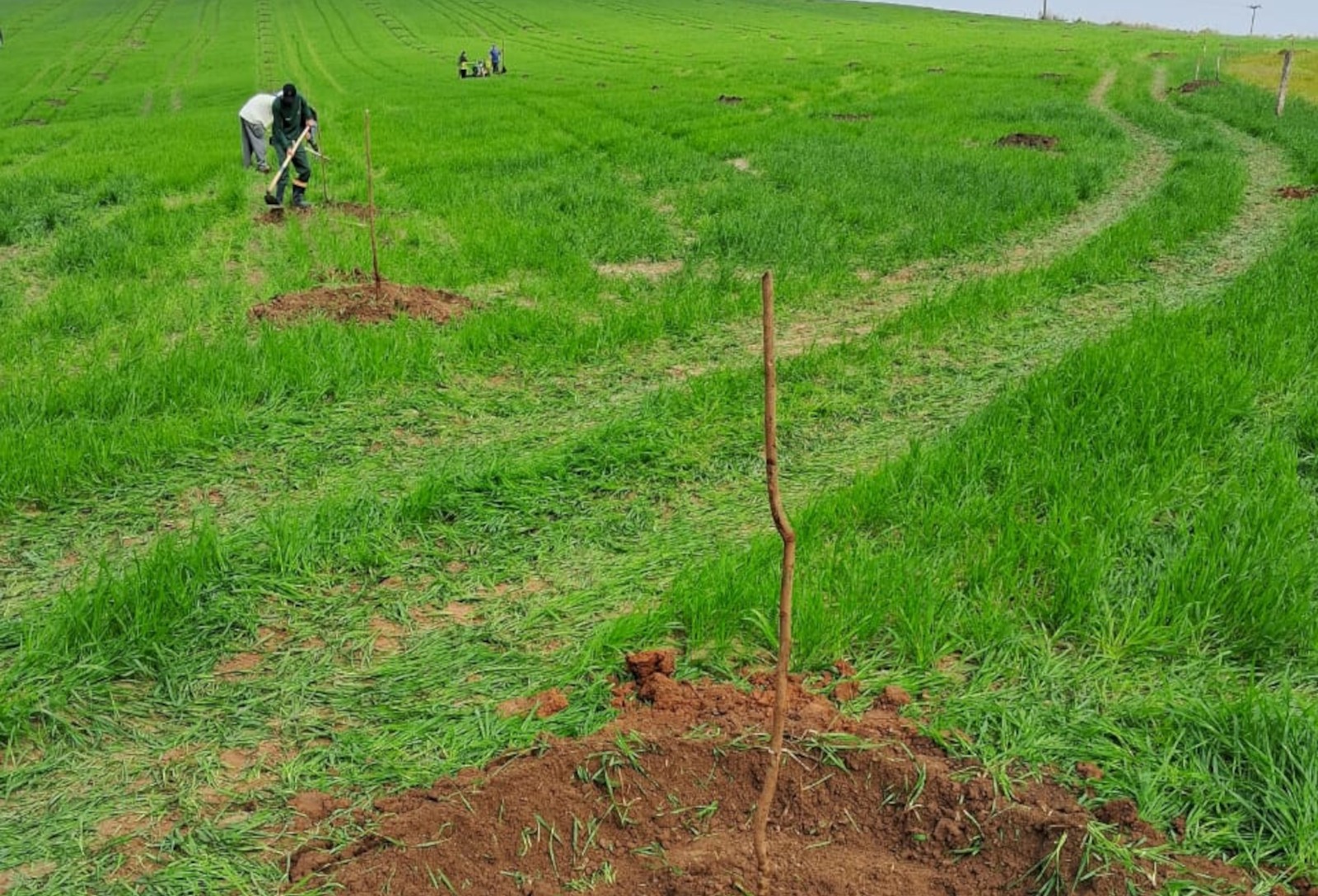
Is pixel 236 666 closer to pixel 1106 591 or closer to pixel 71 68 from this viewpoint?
pixel 1106 591

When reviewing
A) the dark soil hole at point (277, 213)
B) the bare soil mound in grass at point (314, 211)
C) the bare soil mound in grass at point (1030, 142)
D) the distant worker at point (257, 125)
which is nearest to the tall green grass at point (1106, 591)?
the bare soil mound in grass at point (314, 211)

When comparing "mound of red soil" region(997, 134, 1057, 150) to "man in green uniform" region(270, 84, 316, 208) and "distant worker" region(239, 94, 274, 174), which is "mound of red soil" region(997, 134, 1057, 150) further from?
"distant worker" region(239, 94, 274, 174)

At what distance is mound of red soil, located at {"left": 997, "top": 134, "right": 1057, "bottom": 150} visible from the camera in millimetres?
15789

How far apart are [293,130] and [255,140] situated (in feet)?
3.54

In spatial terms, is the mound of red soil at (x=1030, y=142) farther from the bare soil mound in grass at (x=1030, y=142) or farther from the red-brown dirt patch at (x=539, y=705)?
the red-brown dirt patch at (x=539, y=705)

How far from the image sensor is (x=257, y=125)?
12.5m

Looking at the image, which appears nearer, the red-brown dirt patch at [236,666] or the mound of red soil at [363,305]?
the red-brown dirt patch at [236,666]

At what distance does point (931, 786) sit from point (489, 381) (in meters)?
4.48

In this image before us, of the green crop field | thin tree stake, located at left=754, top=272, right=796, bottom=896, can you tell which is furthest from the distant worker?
thin tree stake, located at left=754, top=272, right=796, bottom=896

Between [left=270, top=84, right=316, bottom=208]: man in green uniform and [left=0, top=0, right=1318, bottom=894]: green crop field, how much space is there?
2.59 feet

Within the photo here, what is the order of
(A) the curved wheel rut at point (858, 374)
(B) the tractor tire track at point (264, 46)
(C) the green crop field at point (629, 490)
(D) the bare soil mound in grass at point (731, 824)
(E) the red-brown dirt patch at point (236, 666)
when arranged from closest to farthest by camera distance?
(D) the bare soil mound in grass at point (731, 824) < (C) the green crop field at point (629, 490) < (E) the red-brown dirt patch at point (236, 666) < (A) the curved wheel rut at point (858, 374) < (B) the tractor tire track at point (264, 46)

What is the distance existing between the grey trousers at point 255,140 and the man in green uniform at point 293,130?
28 cm

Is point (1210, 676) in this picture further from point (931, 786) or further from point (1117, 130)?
point (1117, 130)

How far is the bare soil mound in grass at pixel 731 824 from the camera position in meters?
2.48
